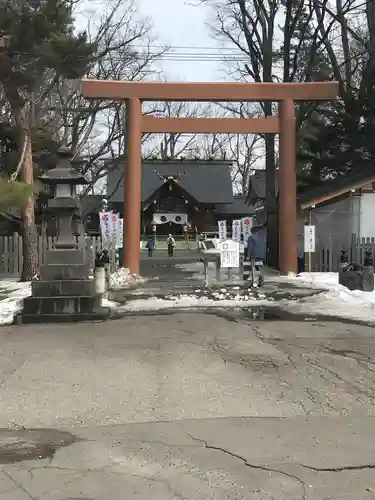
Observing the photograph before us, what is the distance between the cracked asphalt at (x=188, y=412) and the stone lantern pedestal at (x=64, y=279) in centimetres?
131

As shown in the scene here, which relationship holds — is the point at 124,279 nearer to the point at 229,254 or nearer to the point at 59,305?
the point at 229,254

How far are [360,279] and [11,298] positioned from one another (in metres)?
8.17

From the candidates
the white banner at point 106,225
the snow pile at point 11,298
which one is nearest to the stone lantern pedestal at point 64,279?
the snow pile at point 11,298

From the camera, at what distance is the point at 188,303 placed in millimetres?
12273

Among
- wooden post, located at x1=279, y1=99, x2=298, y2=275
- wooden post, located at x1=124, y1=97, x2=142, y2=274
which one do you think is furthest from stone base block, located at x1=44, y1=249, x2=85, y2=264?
wooden post, located at x1=279, y1=99, x2=298, y2=275

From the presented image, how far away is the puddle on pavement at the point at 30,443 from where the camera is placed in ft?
14.8

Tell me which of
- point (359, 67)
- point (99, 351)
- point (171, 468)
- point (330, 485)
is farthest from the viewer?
point (359, 67)

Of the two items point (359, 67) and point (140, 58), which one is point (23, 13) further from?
point (359, 67)

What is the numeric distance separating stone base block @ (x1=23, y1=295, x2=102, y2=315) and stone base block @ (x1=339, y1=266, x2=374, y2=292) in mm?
6284

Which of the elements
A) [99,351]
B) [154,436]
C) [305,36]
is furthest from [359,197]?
[154,436]

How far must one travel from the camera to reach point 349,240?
64.1ft

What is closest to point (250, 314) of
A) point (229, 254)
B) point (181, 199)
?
point (229, 254)

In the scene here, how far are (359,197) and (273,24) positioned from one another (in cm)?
926

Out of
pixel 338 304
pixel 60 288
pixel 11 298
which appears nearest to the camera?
pixel 60 288
